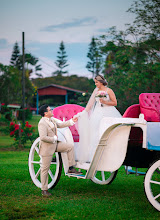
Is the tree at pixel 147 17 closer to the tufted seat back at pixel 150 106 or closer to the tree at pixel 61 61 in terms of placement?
the tufted seat back at pixel 150 106

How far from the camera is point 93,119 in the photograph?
19.4 feet

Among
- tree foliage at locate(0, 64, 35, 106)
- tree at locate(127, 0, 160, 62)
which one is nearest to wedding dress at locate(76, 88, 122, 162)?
tree at locate(127, 0, 160, 62)

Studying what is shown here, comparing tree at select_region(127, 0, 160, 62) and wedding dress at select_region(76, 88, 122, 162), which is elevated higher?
tree at select_region(127, 0, 160, 62)

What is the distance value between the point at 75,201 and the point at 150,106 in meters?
2.11

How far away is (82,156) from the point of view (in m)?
5.82

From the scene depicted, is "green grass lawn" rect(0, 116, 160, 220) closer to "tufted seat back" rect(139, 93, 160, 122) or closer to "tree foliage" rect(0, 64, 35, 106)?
"tufted seat back" rect(139, 93, 160, 122)

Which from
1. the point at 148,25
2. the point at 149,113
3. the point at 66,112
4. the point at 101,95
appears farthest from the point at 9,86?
the point at 149,113

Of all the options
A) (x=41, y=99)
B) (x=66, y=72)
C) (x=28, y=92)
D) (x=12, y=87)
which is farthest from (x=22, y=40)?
(x=66, y=72)

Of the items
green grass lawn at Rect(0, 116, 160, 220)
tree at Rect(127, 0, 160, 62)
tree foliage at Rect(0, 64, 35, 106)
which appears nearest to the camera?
green grass lawn at Rect(0, 116, 160, 220)

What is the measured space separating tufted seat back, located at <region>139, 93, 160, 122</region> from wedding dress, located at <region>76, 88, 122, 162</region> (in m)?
0.49

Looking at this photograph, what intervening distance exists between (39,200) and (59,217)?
0.94m

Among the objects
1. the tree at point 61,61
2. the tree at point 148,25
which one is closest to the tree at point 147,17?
the tree at point 148,25

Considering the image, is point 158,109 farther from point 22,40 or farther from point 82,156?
point 22,40

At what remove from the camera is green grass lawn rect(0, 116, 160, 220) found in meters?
4.53
